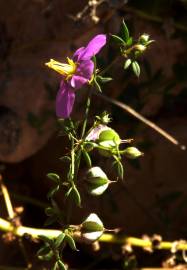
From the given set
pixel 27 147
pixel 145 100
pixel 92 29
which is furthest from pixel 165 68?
pixel 27 147

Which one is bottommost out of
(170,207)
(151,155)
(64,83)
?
(64,83)

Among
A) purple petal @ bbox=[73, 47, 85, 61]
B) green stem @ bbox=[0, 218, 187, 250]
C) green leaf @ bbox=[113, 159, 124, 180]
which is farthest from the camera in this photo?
green stem @ bbox=[0, 218, 187, 250]

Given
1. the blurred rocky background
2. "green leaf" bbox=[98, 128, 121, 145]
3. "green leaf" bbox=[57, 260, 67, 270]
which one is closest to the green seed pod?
"green leaf" bbox=[98, 128, 121, 145]

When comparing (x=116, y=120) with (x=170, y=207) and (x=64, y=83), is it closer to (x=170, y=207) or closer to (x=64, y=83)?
(x=170, y=207)

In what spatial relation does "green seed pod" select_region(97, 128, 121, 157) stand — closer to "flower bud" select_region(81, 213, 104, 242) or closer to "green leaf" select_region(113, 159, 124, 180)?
"green leaf" select_region(113, 159, 124, 180)

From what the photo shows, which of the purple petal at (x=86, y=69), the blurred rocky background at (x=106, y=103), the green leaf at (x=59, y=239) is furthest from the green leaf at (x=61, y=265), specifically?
the blurred rocky background at (x=106, y=103)

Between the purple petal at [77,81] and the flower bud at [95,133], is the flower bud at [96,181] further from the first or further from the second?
the purple petal at [77,81]

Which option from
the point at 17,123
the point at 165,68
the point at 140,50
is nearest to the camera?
the point at 140,50
